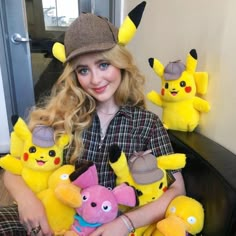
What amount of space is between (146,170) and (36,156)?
0.34m

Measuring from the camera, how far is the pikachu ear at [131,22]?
82 cm

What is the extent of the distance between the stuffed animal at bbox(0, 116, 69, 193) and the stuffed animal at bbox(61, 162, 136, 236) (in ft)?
0.52

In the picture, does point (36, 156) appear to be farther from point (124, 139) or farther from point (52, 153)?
point (124, 139)

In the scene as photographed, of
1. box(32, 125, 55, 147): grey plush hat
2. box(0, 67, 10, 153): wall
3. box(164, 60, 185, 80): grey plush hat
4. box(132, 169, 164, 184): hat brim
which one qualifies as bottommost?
box(0, 67, 10, 153): wall

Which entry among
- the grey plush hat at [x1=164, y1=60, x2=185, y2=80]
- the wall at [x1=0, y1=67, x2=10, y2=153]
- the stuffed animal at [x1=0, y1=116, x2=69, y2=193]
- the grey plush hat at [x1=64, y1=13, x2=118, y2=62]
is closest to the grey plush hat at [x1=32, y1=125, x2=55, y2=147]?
the stuffed animal at [x1=0, y1=116, x2=69, y2=193]

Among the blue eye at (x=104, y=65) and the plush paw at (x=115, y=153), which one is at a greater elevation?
the blue eye at (x=104, y=65)

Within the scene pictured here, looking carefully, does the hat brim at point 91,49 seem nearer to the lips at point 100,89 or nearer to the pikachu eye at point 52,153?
the lips at point 100,89

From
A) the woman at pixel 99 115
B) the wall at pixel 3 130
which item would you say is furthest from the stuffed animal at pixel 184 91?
the wall at pixel 3 130

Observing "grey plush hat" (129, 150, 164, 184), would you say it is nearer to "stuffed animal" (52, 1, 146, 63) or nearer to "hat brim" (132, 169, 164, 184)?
"hat brim" (132, 169, 164, 184)

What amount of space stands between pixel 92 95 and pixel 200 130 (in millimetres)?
428

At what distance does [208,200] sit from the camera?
0.76 meters

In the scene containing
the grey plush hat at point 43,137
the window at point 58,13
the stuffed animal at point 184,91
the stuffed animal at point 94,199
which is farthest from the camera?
the window at point 58,13

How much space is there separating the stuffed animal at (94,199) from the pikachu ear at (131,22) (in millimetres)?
410

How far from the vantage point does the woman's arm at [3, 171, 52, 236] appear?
0.76 meters
